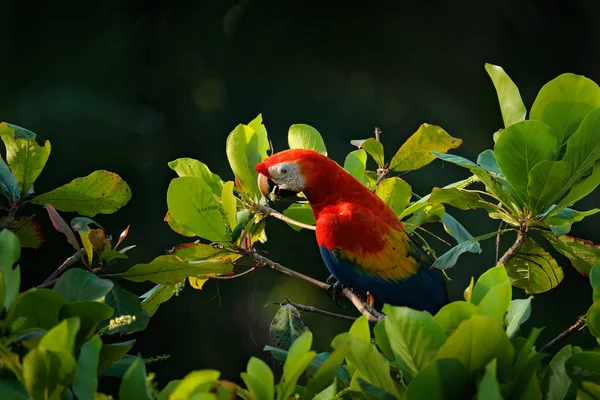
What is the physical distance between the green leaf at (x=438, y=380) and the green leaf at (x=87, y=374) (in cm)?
19

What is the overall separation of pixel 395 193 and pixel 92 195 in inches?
15.2

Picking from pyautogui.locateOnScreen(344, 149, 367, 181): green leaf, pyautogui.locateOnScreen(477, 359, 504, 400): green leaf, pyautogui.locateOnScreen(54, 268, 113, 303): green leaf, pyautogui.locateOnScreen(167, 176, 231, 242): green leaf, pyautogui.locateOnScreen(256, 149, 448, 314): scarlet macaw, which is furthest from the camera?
pyautogui.locateOnScreen(256, 149, 448, 314): scarlet macaw

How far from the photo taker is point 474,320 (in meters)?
0.45

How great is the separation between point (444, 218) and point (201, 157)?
65.7 inches

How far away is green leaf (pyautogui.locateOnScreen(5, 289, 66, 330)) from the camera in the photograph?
50 centimetres

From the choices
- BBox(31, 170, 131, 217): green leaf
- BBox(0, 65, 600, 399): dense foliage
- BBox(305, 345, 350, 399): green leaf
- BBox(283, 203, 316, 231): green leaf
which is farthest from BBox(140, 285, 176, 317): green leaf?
BBox(305, 345, 350, 399): green leaf

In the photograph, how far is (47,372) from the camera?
45 cm

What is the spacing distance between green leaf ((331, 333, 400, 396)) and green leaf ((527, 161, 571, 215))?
0.31 m

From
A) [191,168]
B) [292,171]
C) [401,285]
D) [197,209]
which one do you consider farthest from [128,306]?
[401,285]

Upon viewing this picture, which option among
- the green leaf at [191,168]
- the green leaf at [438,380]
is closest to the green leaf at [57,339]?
the green leaf at [438,380]

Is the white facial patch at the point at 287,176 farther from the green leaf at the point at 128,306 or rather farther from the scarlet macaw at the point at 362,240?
the green leaf at the point at 128,306

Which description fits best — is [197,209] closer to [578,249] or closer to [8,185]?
[8,185]

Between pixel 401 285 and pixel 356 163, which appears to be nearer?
pixel 356 163

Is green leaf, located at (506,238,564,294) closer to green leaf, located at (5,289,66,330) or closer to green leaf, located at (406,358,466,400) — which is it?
green leaf, located at (406,358,466,400)
